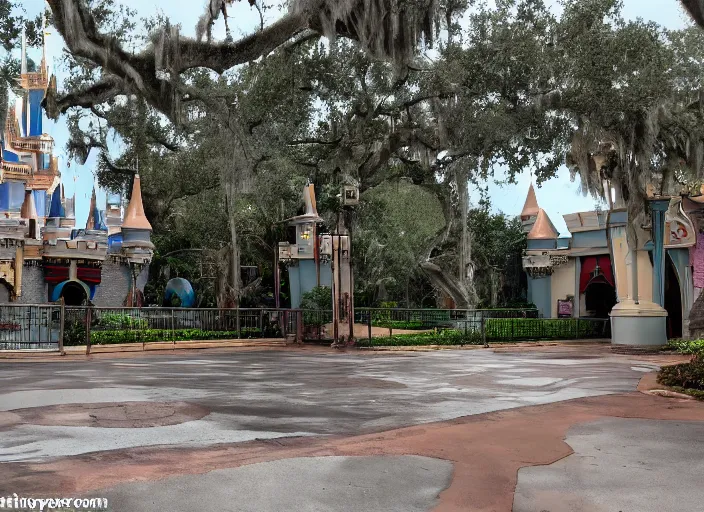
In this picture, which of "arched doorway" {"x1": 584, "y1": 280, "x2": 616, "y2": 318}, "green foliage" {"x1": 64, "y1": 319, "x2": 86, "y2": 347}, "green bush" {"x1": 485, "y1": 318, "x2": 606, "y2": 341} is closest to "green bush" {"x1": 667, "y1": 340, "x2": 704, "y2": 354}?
"green bush" {"x1": 485, "y1": 318, "x2": 606, "y2": 341}

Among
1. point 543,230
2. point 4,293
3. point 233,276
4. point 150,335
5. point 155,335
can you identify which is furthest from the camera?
point 543,230

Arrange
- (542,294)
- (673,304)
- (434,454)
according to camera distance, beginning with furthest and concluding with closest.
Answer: (542,294)
(673,304)
(434,454)

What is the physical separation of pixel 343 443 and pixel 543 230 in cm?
3276

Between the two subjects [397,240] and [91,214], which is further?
[397,240]

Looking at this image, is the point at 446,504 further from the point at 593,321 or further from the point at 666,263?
the point at 593,321

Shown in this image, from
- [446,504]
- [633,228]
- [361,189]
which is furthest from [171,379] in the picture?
[361,189]

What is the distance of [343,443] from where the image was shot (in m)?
6.98

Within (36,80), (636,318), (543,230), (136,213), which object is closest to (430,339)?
(636,318)

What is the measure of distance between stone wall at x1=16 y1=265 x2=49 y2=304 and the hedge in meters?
8.06

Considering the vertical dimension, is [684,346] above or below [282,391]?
below

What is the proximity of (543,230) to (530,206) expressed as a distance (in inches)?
143

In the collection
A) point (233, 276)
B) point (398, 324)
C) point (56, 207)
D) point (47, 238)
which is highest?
point (56, 207)

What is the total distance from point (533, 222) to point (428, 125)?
13962 mm

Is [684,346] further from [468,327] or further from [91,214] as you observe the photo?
[91,214]
